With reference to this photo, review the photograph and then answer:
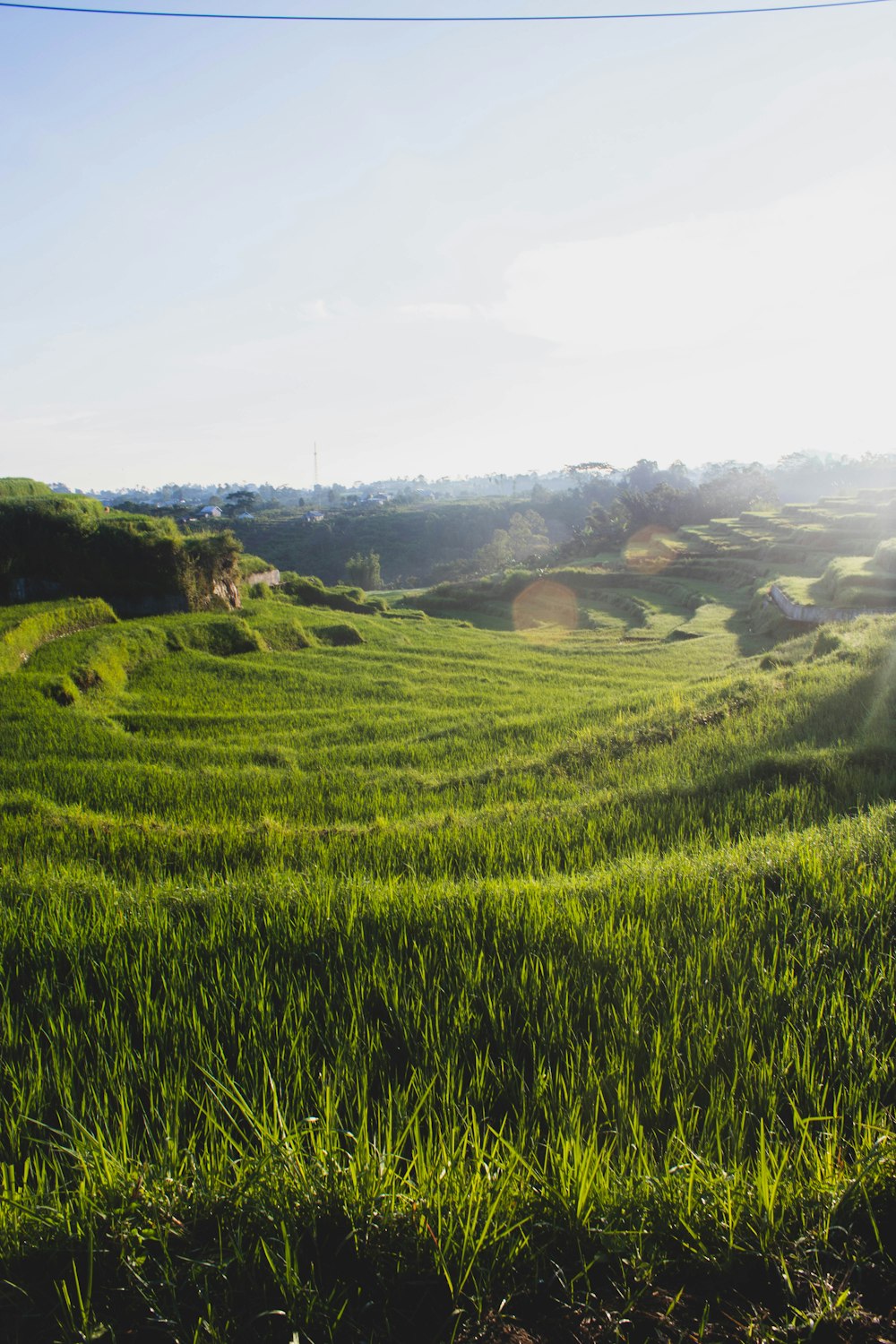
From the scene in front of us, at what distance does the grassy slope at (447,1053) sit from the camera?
63.0 inches

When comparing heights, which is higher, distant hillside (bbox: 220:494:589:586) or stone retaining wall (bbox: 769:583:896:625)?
distant hillside (bbox: 220:494:589:586)

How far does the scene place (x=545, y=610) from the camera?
3766 cm

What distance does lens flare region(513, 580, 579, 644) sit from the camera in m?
31.2

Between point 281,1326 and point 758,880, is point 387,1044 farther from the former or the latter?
point 758,880

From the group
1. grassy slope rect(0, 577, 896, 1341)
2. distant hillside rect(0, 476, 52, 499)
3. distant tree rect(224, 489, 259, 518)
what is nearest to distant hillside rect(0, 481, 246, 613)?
distant hillside rect(0, 476, 52, 499)

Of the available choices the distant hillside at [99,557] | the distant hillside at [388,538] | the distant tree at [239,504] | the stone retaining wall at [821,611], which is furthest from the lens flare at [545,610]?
the distant tree at [239,504]

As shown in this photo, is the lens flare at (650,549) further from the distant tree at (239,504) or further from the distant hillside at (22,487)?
the distant tree at (239,504)

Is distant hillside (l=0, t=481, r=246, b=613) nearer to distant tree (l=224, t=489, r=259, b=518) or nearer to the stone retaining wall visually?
the stone retaining wall

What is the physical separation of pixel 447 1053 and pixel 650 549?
5195 cm

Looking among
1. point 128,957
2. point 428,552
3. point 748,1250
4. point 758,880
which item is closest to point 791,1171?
point 748,1250

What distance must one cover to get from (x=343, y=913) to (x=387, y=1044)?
1.00m

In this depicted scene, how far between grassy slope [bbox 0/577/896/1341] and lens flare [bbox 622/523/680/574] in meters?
37.1

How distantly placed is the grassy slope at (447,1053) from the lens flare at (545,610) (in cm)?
2306

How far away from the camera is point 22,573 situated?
50.6 ft
